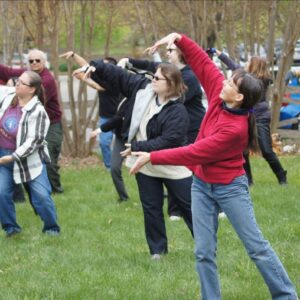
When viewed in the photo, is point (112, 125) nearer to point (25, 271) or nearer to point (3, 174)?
point (3, 174)

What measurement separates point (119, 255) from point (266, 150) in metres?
3.75

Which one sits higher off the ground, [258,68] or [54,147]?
[258,68]

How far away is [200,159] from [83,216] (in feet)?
13.6

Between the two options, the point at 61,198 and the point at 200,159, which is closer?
the point at 200,159

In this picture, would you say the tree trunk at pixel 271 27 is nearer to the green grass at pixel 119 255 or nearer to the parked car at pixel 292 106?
the parked car at pixel 292 106

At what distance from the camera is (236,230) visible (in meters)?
5.15

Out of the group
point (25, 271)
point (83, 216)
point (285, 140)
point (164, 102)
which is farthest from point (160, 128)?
point (285, 140)

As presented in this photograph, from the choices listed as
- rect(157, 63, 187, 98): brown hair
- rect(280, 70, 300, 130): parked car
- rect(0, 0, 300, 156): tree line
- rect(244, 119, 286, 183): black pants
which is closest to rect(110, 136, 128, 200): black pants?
rect(244, 119, 286, 183): black pants

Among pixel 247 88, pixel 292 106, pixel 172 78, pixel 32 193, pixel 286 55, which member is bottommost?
pixel 292 106

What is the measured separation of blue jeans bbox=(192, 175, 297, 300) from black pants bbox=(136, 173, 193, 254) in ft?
4.44

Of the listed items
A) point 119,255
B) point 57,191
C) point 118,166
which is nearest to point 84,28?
point 57,191

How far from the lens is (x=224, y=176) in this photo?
5105mm

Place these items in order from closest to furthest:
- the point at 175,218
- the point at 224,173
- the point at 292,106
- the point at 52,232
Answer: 1. the point at 224,173
2. the point at 52,232
3. the point at 175,218
4. the point at 292,106

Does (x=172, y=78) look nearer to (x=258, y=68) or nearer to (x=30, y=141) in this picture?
(x=30, y=141)
